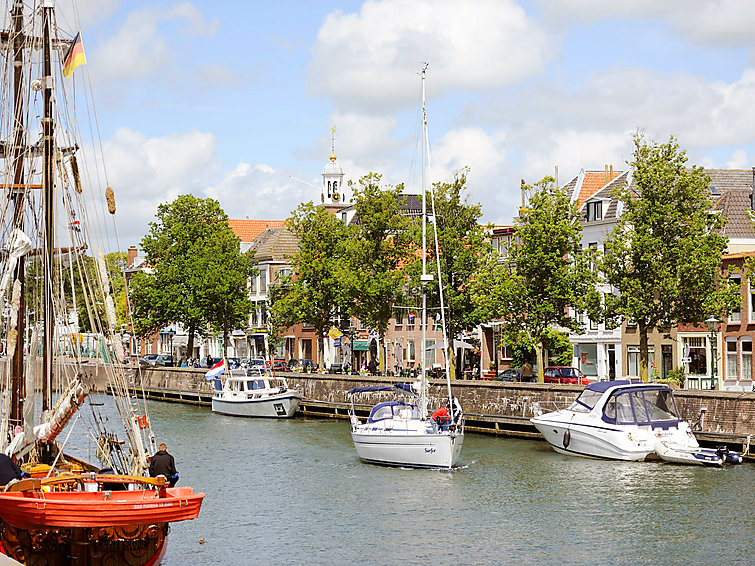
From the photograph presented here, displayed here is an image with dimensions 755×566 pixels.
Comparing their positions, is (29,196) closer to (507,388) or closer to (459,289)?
(507,388)

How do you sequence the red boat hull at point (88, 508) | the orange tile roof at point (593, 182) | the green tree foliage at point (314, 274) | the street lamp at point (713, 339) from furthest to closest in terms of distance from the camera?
the orange tile roof at point (593, 182) → the green tree foliage at point (314, 274) → the street lamp at point (713, 339) → the red boat hull at point (88, 508)

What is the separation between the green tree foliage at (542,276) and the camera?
224 ft

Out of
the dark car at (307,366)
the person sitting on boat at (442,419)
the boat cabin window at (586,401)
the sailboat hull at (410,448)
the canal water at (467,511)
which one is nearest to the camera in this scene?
the canal water at (467,511)

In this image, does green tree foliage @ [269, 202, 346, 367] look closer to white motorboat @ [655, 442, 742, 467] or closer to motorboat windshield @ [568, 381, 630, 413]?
motorboat windshield @ [568, 381, 630, 413]

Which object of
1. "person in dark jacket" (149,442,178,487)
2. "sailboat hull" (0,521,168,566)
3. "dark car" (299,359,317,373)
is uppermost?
"dark car" (299,359,317,373)

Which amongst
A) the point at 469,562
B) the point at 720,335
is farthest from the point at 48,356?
the point at 720,335

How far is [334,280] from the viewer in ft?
285

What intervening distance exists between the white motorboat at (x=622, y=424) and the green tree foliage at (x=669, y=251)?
9243 mm

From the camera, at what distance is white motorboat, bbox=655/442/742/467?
159ft

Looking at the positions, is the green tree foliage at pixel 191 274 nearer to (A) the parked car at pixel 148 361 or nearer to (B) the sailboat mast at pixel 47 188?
(A) the parked car at pixel 148 361

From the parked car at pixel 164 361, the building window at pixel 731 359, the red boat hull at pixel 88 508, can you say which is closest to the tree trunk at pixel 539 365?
the building window at pixel 731 359

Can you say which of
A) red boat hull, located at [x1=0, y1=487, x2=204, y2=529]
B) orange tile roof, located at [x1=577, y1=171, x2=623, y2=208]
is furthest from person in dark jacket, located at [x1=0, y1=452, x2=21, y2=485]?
orange tile roof, located at [x1=577, y1=171, x2=623, y2=208]

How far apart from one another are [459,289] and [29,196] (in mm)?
45480

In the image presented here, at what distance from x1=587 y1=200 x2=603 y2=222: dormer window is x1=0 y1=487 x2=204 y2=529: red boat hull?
6581 centimetres
